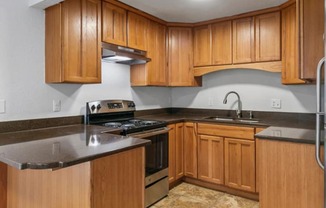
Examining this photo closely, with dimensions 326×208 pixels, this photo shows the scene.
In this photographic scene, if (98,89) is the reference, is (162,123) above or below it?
below

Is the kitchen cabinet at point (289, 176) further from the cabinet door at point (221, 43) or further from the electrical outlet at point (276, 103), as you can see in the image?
the cabinet door at point (221, 43)

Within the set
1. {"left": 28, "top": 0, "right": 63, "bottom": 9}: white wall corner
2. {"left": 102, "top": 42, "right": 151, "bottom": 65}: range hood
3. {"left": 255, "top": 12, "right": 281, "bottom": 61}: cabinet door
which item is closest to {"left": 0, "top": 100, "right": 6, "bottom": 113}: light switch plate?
{"left": 28, "top": 0, "right": 63, "bottom": 9}: white wall corner

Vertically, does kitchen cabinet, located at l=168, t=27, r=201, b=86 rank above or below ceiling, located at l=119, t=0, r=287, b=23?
below

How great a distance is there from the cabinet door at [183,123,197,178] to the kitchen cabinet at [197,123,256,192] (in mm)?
72

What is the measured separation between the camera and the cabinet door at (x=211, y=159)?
2996mm

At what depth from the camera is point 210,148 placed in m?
3.07

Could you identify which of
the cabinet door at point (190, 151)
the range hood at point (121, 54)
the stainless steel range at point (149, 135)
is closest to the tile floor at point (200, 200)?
the stainless steel range at point (149, 135)

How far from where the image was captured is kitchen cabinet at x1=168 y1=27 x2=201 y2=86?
353cm

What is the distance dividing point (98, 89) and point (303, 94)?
2514mm

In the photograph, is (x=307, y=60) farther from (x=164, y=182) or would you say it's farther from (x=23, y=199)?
(x=23, y=199)

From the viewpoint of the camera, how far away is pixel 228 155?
2939mm


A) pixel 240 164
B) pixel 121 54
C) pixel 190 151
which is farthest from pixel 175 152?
pixel 121 54

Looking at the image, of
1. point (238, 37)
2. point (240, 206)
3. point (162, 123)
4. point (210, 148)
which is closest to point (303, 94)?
point (238, 37)

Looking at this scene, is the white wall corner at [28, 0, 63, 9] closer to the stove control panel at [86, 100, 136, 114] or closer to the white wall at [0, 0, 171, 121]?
the white wall at [0, 0, 171, 121]
